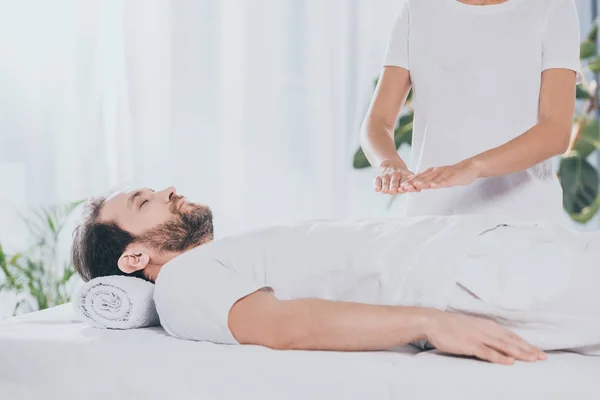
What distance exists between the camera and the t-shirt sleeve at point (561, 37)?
6.46 ft

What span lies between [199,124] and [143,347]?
2.29 meters

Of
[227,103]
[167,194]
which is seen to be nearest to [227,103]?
[227,103]

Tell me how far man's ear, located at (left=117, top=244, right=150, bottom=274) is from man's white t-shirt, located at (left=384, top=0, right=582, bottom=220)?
2.57 ft

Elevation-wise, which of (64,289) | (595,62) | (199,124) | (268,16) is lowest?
(64,289)

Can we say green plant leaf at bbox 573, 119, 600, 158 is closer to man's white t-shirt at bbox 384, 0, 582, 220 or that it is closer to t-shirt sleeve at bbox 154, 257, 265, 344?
man's white t-shirt at bbox 384, 0, 582, 220

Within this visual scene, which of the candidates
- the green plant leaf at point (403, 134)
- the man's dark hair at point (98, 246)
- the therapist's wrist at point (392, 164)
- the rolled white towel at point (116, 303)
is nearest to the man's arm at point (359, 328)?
the rolled white towel at point (116, 303)

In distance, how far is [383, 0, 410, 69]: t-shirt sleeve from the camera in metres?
2.16

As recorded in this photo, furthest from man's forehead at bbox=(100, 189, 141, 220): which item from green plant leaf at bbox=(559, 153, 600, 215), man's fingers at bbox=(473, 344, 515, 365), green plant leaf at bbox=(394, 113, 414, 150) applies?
green plant leaf at bbox=(559, 153, 600, 215)

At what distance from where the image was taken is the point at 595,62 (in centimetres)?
317

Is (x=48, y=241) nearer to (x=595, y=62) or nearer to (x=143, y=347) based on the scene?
(x=143, y=347)

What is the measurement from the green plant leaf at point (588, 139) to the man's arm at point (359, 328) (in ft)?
6.68

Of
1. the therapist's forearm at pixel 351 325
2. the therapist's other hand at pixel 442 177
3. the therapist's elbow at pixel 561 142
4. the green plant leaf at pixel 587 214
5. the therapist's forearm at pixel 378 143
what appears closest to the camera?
the therapist's forearm at pixel 351 325

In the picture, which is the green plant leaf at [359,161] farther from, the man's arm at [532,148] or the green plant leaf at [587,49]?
the man's arm at [532,148]

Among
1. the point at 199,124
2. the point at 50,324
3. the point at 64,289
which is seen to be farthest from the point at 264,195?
the point at 50,324
